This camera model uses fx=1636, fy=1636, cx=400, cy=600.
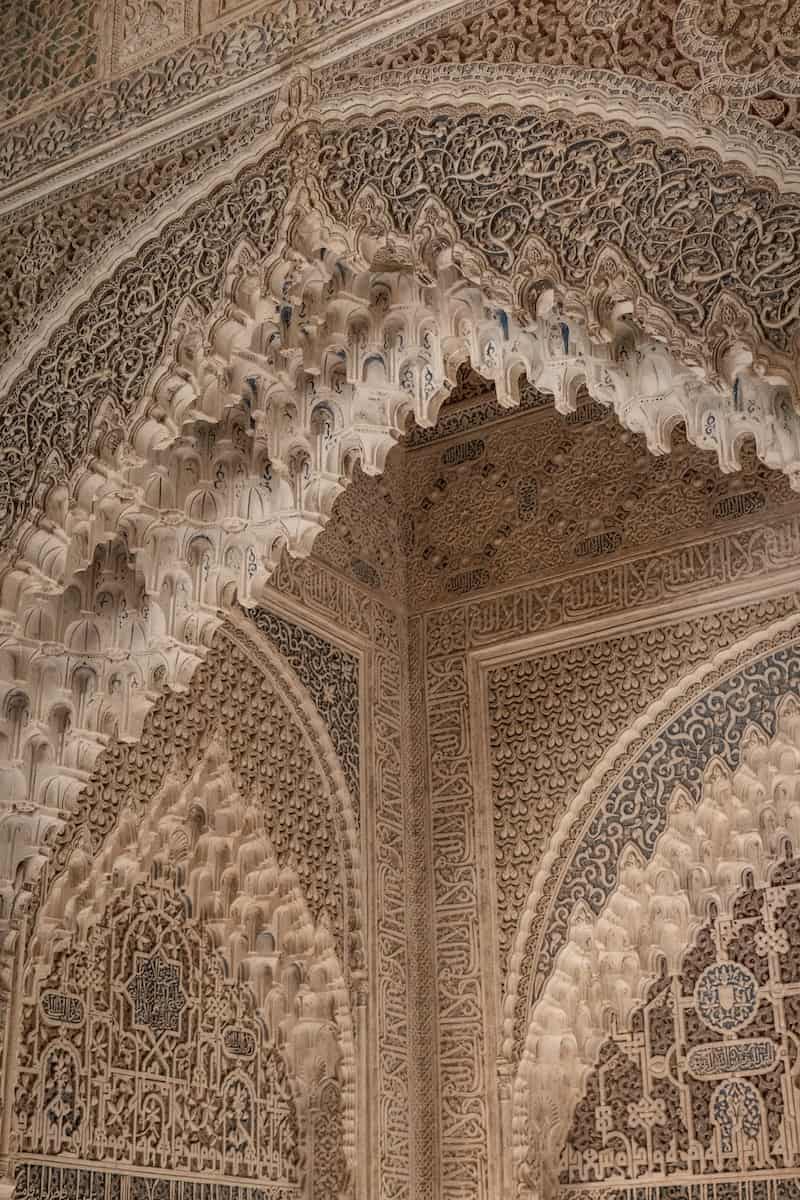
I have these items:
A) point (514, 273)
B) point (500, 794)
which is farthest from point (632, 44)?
point (500, 794)

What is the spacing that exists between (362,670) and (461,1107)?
1531mm

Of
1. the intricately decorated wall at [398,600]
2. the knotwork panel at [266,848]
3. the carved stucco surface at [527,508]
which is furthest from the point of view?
the carved stucco surface at [527,508]

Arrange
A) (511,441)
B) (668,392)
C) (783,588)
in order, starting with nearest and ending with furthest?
(668,392) → (783,588) → (511,441)

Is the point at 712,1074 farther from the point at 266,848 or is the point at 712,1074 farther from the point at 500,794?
the point at 266,848

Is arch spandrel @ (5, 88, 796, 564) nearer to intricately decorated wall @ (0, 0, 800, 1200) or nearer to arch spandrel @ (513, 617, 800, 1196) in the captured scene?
intricately decorated wall @ (0, 0, 800, 1200)

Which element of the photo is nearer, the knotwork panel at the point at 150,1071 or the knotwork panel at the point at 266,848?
the knotwork panel at the point at 150,1071

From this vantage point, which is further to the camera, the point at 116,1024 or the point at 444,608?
the point at 444,608

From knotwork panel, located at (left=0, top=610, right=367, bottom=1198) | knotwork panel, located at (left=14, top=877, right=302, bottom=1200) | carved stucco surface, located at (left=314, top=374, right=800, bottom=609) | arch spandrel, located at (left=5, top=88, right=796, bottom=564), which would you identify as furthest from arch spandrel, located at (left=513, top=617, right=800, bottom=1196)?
arch spandrel, located at (left=5, top=88, right=796, bottom=564)

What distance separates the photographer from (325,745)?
18.4ft

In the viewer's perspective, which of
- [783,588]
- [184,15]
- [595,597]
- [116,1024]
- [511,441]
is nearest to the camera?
[184,15]

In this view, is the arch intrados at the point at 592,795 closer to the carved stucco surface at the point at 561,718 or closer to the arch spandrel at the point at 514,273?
the carved stucco surface at the point at 561,718

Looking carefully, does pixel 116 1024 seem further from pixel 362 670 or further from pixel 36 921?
pixel 362 670

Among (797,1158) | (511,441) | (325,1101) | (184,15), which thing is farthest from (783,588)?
(184,15)

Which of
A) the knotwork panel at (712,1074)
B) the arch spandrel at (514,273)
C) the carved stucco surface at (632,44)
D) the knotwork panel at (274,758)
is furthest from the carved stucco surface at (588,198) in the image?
the knotwork panel at (712,1074)
